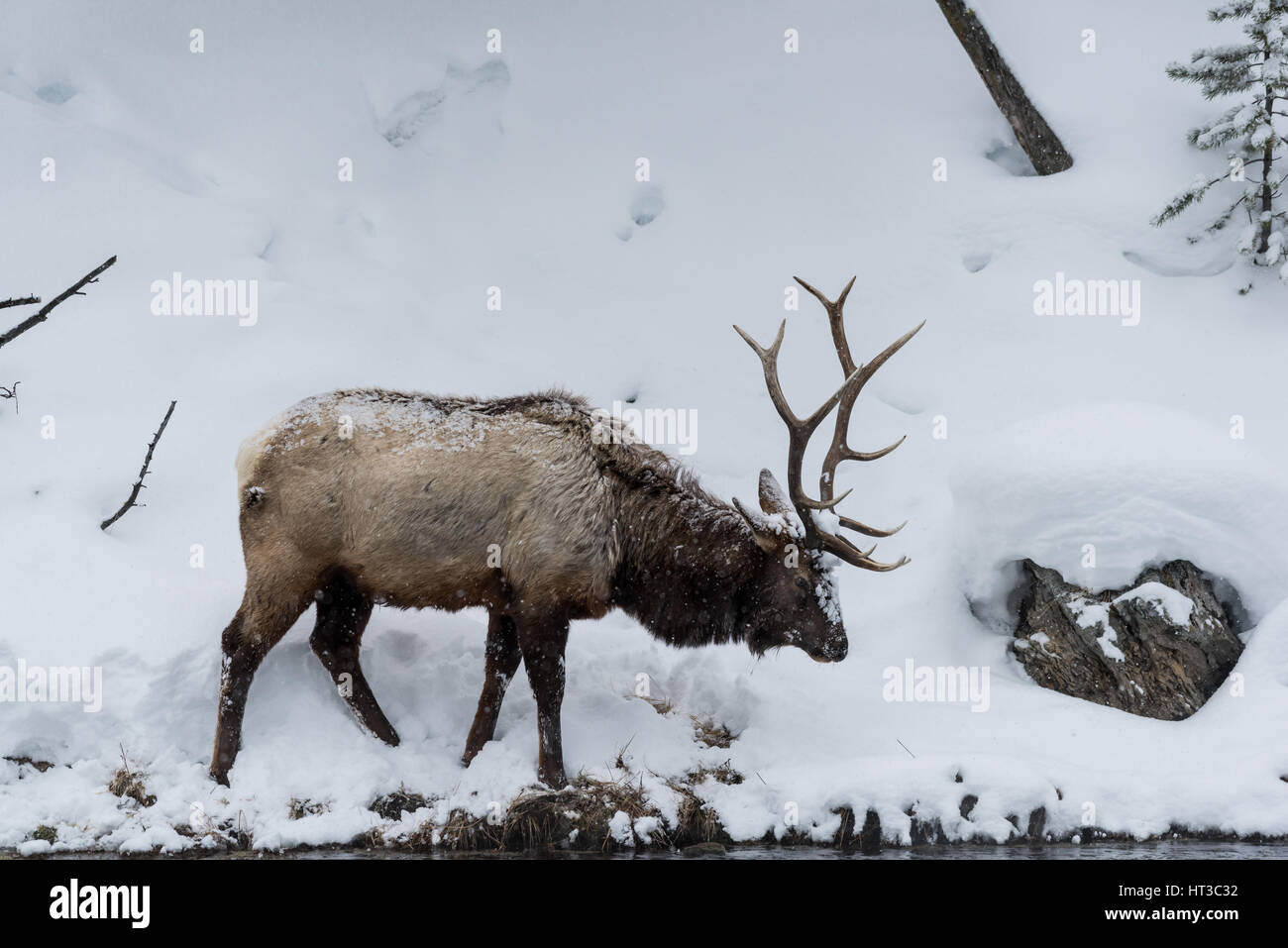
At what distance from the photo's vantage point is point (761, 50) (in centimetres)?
1346

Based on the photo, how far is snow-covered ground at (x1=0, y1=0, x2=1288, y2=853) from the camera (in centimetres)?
630

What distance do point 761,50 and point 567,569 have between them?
917 cm

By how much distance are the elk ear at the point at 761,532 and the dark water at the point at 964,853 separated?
5.28 feet

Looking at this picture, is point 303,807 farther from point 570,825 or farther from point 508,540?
point 508,540

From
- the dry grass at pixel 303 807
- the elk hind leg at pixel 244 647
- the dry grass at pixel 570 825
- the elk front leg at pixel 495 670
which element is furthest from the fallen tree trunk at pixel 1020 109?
the dry grass at pixel 303 807

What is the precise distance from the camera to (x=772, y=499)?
684 cm

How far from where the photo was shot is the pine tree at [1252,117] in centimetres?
973

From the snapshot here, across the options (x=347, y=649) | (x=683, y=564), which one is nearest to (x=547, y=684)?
(x=683, y=564)

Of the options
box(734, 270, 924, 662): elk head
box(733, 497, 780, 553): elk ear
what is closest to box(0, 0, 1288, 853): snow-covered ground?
box(734, 270, 924, 662): elk head

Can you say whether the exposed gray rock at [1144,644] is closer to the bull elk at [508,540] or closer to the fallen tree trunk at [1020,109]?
the bull elk at [508,540]

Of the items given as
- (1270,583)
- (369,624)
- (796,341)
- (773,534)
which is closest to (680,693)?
(773,534)

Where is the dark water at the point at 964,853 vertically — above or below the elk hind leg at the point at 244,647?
below

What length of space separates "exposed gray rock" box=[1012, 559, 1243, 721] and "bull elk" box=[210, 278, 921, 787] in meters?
1.53

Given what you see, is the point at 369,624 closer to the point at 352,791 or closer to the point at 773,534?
the point at 352,791
